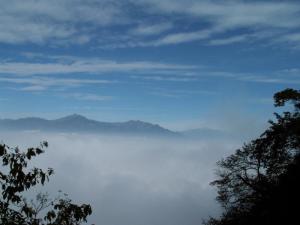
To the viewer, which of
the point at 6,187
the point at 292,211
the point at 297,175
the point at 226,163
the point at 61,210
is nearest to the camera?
the point at 6,187

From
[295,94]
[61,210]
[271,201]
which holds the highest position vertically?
[295,94]

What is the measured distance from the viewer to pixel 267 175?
44844 millimetres

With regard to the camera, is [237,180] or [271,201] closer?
[271,201]

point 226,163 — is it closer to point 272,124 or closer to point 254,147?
point 254,147

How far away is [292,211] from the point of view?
35625 mm

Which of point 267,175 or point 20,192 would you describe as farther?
point 267,175

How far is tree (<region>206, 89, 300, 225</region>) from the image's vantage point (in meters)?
38.6

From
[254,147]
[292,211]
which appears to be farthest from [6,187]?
[254,147]

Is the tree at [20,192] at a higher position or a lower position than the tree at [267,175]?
lower

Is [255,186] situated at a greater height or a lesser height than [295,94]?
lesser

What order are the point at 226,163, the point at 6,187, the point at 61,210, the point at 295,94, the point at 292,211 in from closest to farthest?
1. the point at 6,187
2. the point at 61,210
3. the point at 292,211
4. the point at 295,94
5. the point at 226,163

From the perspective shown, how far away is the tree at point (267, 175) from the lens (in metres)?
38.6

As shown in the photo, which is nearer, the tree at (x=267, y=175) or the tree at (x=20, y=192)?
the tree at (x=20, y=192)

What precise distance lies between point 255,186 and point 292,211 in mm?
7853
